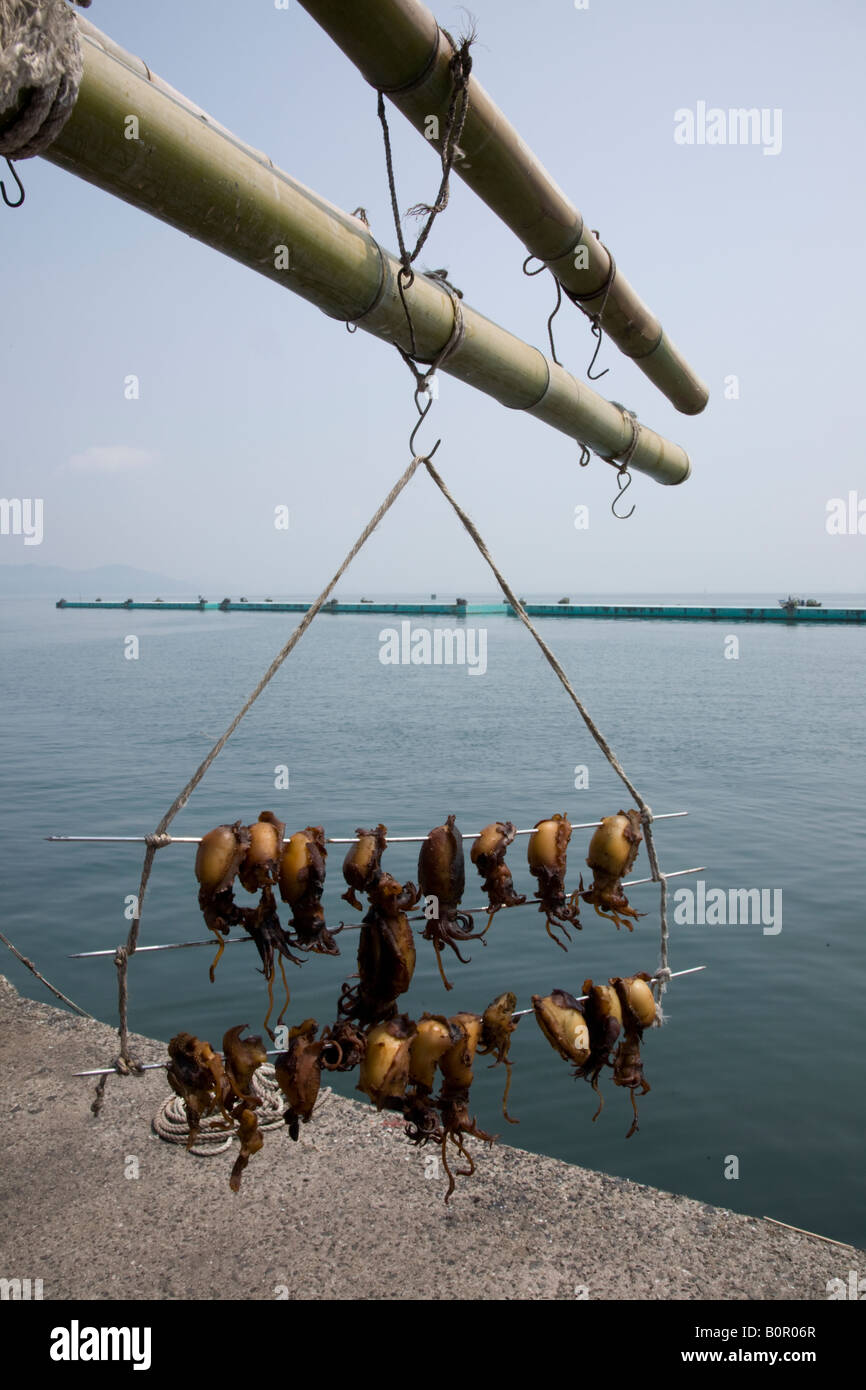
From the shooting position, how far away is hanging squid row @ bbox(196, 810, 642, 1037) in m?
2.84

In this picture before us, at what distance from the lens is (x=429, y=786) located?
696 inches

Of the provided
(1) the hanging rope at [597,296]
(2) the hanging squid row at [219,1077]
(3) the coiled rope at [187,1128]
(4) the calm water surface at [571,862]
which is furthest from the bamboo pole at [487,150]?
(4) the calm water surface at [571,862]

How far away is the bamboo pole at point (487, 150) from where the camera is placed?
230cm

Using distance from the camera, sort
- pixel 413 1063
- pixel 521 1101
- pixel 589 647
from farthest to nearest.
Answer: pixel 589 647
pixel 521 1101
pixel 413 1063

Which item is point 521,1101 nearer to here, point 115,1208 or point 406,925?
point 115,1208

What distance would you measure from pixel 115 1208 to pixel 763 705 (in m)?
30.6

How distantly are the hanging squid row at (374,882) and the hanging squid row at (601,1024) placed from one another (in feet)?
0.88

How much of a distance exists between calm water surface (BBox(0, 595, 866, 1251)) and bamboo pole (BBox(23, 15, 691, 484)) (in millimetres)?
5137

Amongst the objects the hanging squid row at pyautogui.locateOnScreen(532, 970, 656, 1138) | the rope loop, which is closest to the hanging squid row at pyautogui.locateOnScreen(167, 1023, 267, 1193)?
the rope loop

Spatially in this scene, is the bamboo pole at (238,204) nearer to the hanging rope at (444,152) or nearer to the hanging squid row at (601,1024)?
the hanging rope at (444,152)

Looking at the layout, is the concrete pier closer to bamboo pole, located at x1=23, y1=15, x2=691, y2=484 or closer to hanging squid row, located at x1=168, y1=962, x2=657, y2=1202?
hanging squid row, located at x1=168, y1=962, x2=657, y2=1202

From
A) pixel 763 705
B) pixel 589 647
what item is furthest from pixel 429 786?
pixel 589 647
